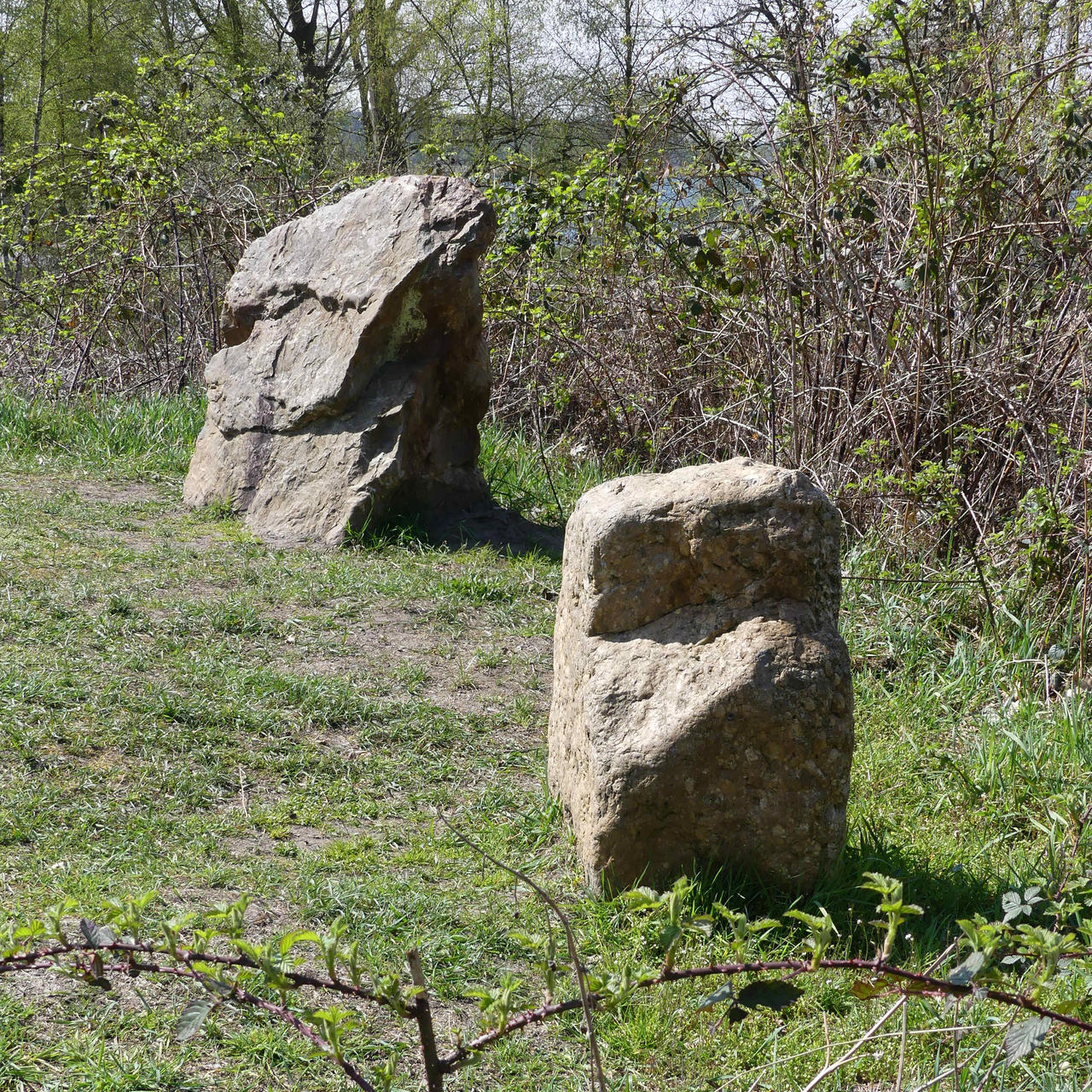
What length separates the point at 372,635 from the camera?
5.11m

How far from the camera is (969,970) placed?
1527mm

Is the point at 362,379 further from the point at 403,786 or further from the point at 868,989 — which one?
the point at 868,989

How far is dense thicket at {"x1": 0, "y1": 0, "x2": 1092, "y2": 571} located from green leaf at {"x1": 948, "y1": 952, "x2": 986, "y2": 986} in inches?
131

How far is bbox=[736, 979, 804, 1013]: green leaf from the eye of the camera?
1.49 meters

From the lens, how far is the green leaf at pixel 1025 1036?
1.46m

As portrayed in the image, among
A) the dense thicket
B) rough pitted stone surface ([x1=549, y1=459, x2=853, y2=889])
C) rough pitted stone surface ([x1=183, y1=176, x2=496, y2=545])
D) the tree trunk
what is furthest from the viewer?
the tree trunk

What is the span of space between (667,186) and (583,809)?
4.92 metres

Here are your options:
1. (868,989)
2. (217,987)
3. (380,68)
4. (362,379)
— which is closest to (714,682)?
(868,989)

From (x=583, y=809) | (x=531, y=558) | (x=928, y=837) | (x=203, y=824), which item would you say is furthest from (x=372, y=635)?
(x=928, y=837)

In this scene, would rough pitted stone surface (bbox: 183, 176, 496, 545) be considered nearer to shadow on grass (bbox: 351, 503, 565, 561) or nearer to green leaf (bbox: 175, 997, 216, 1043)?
shadow on grass (bbox: 351, 503, 565, 561)

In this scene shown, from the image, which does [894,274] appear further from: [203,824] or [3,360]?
[3,360]

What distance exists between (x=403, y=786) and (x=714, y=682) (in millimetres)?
1370

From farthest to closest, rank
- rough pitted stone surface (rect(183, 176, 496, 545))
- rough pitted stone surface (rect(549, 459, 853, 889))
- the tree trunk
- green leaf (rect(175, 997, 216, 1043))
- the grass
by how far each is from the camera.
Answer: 1. the tree trunk
2. rough pitted stone surface (rect(183, 176, 496, 545))
3. rough pitted stone surface (rect(549, 459, 853, 889))
4. the grass
5. green leaf (rect(175, 997, 216, 1043))

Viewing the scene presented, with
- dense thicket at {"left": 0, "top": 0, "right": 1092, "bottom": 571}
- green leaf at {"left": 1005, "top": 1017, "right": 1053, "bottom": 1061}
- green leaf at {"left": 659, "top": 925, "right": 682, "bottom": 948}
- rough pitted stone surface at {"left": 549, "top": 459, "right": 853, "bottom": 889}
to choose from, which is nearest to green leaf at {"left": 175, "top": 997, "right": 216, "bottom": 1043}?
green leaf at {"left": 659, "top": 925, "right": 682, "bottom": 948}
